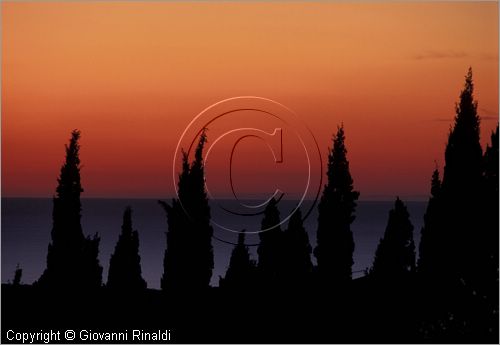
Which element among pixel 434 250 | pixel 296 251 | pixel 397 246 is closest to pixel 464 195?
pixel 434 250

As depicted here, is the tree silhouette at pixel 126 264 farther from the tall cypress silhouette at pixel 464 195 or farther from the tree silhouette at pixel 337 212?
the tall cypress silhouette at pixel 464 195

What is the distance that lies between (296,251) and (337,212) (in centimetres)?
201

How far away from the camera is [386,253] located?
27.0 metres

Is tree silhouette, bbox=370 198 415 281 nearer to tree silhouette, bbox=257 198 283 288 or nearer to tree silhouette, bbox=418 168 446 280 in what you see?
tree silhouette, bbox=257 198 283 288

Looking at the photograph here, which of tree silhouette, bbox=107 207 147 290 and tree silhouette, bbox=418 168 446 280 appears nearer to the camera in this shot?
tree silhouette, bbox=418 168 446 280

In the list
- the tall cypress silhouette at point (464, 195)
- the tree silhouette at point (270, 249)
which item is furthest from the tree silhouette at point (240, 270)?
the tall cypress silhouette at point (464, 195)

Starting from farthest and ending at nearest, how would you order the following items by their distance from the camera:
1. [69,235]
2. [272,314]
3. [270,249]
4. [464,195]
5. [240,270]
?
[270,249] < [240,270] < [69,235] < [272,314] < [464,195]

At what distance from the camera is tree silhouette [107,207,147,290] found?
89.7 ft

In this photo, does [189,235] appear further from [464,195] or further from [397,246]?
[464,195]

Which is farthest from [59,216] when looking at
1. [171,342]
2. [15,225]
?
[15,225]

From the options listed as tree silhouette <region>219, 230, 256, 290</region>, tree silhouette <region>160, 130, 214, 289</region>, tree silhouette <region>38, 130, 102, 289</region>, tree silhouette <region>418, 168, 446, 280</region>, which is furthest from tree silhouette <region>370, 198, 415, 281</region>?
tree silhouette <region>38, 130, 102, 289</region>

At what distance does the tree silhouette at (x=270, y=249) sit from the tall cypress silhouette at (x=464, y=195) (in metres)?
7.97

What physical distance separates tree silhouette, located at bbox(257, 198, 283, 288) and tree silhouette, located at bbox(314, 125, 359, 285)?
155cm

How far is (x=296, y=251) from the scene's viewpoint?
27391 mm
